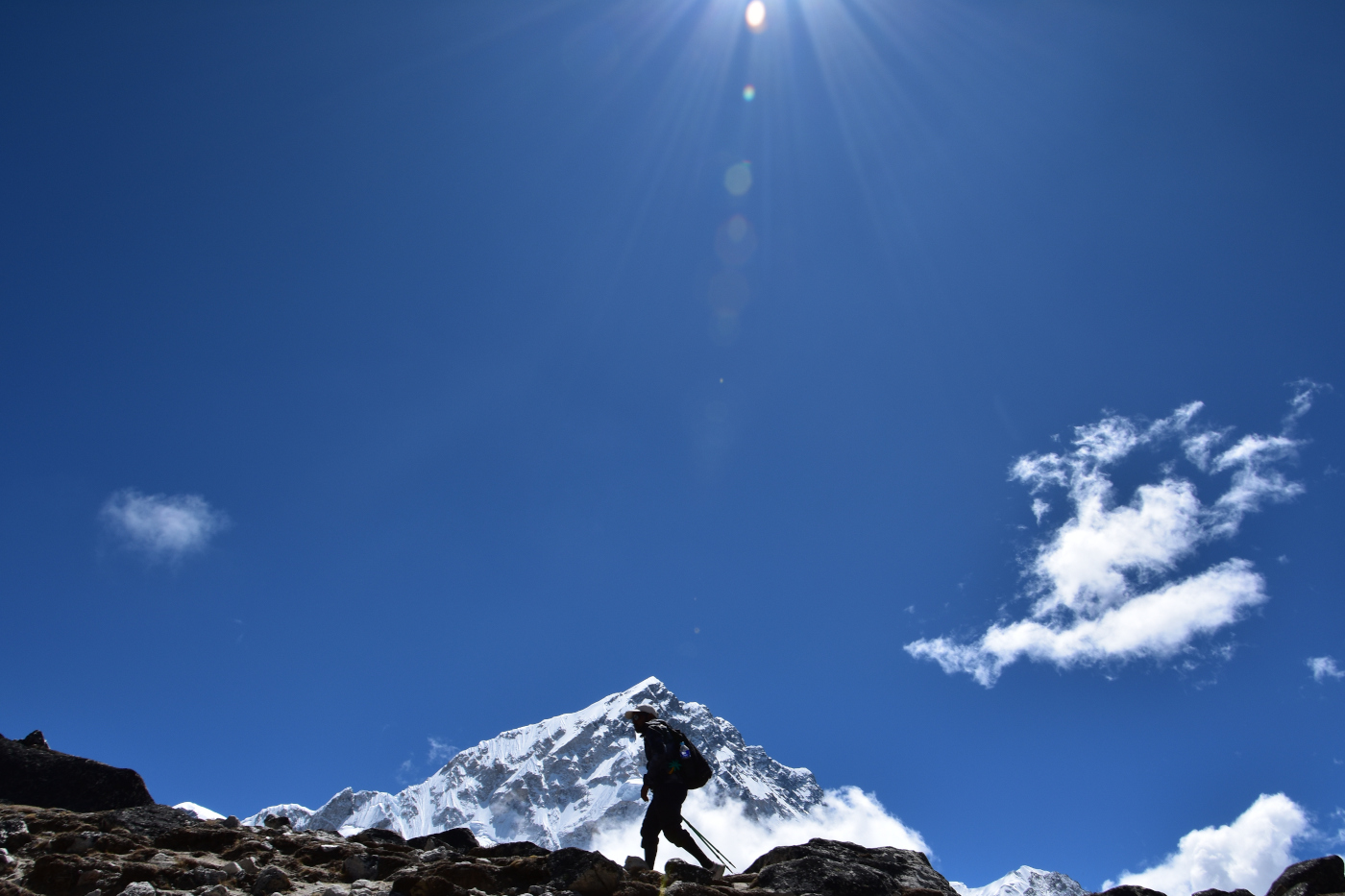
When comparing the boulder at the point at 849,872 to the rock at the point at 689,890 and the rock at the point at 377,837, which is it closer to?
the rock at the point at 689,890

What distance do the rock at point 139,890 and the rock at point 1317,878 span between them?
12.7 m

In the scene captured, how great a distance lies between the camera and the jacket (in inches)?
454

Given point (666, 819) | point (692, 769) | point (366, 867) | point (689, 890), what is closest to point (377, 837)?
point (366, 867)

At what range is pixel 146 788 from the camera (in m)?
14.5

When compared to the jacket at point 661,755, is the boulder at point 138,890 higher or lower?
lower

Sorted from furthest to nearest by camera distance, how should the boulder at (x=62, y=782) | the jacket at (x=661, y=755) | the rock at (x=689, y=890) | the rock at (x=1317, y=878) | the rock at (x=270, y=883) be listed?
the boulder at (x=62, y=782)
the jacket at (x=661, y=755)
the rock at (x=1317, y=878)
the rock at (x=270, y=883)
the rock at (x=689, y=890)

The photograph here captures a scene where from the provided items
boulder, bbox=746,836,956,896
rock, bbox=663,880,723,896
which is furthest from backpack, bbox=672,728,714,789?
rock, bbox=663,880,723,896

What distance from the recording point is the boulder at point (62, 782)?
44.1ft

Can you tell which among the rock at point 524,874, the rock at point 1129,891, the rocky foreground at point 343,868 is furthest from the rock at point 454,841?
the rock at point 1129,891

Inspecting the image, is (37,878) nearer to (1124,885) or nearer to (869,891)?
(869,891)

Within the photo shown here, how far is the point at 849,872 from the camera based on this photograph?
27.9 feet

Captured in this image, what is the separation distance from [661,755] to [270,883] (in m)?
5.67

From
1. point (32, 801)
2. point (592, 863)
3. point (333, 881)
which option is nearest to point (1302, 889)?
point (592, 863)

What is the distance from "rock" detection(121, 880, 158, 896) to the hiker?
6.19 m
